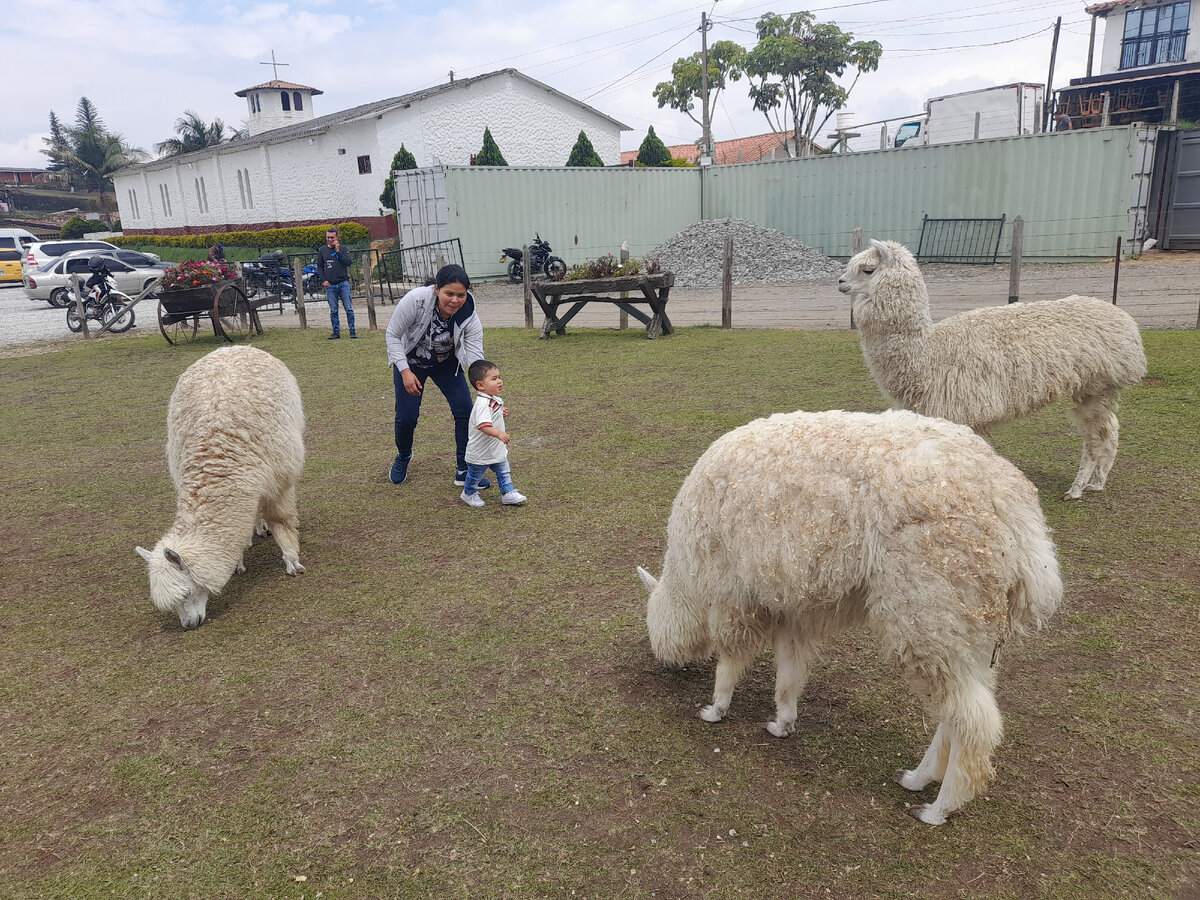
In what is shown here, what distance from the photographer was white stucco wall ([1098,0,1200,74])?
34.8m

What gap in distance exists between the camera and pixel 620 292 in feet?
45.0

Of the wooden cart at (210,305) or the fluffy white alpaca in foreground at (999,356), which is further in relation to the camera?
the wooden cart at (210,305)

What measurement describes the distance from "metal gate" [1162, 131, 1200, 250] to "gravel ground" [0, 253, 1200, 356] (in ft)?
3.05

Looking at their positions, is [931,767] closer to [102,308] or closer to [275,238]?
[102,308]

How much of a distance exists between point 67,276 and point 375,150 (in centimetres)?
1241

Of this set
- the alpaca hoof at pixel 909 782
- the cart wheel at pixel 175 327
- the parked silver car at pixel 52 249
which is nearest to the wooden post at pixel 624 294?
the cart wheel at pixel 175 327

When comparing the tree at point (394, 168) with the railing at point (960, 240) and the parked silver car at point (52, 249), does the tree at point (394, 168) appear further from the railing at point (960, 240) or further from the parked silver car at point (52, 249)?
the railing at point (960, 240)

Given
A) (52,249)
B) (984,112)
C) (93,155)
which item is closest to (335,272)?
(52,249)

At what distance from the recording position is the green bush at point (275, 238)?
31.6 metres

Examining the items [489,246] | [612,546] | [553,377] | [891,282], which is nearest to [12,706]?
[612,546]

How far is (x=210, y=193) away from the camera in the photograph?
42.3 metres

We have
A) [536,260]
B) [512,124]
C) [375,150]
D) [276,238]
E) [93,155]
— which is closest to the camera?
[536,260]

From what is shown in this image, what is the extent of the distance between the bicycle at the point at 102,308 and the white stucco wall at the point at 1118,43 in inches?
1633

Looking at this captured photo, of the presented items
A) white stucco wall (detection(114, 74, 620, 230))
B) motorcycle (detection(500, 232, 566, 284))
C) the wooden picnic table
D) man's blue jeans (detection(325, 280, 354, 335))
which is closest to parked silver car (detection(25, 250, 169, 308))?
white stucco wall (detection(114, 74, 620, 230))
